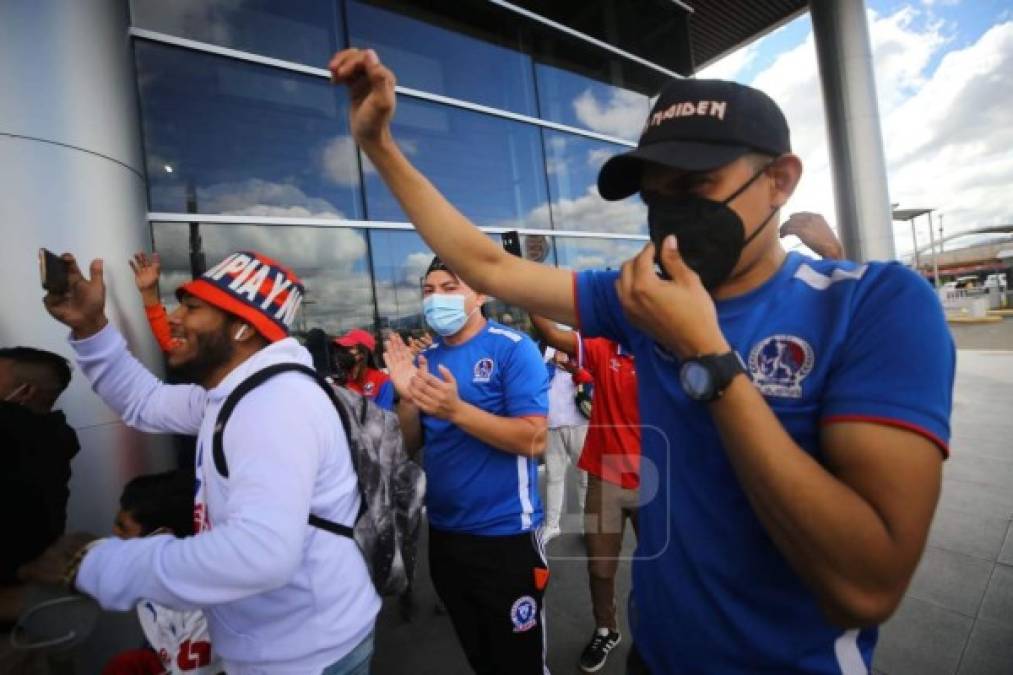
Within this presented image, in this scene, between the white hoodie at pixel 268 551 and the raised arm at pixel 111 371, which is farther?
the raised arm at pixel 111 371

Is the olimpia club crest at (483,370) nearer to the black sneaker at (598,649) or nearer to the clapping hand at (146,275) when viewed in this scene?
the black sneaker at (598,649)

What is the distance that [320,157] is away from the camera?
541 cm

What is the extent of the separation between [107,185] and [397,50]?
4167 mm

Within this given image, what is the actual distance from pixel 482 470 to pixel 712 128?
1741mm

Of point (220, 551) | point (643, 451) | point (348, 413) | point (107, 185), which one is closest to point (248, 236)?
point (107, 185)

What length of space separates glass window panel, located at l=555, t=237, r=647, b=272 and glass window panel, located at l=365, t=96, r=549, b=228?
496mm

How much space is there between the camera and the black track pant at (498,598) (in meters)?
2.15

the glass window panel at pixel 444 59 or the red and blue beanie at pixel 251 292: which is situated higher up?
the glass window panel at pixel 444 59

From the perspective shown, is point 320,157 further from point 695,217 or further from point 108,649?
point 695,217

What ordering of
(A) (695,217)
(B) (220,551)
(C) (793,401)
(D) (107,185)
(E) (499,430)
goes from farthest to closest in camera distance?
(D) (107,185) → (E) (499,430) → (B) (220,551) → (A) (695,217) → (C) (793,401)

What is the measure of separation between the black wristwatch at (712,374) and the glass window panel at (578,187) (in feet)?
22.7

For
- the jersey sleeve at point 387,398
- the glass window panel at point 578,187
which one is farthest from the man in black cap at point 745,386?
the glass window panel at point 578,187

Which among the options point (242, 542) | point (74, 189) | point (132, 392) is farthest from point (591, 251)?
point (242, 542)

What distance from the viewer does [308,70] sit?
5.36m
